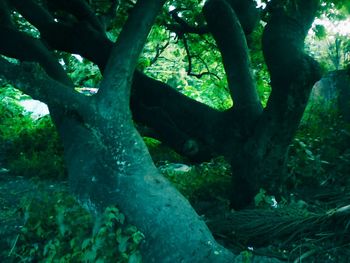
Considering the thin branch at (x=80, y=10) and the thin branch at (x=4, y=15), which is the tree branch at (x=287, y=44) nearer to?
the thin branch at (x=80, y=10)

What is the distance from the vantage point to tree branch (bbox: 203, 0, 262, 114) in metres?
6.04

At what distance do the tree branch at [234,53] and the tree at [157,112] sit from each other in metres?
0.01

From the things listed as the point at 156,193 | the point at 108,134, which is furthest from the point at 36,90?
the point at 156,193

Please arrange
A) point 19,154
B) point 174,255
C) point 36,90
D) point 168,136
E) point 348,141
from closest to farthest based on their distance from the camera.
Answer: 1. point 174,255
2. point 36,90
3. point 168,136
4. point 348,141
5. point 19,154

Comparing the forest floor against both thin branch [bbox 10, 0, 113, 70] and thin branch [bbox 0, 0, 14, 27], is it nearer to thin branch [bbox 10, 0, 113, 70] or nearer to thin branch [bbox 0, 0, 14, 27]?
thin branch [bbox 10, 0, 113, 70]

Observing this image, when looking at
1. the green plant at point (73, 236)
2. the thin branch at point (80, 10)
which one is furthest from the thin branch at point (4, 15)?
the green plant at point (73, 236)

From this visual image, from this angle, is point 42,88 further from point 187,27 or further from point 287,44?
point 187,27

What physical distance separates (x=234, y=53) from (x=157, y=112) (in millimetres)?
1414

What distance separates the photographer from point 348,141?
8.36 m

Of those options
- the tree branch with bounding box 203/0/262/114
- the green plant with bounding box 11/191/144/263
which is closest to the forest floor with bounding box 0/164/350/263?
the green plant with bounding box 11/191/144/263

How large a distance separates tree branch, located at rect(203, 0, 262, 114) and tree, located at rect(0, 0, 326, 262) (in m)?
0.01

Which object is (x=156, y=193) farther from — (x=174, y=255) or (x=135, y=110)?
(x=135, y=110)

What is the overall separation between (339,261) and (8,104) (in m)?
14.3

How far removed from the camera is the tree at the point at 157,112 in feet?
13.7
